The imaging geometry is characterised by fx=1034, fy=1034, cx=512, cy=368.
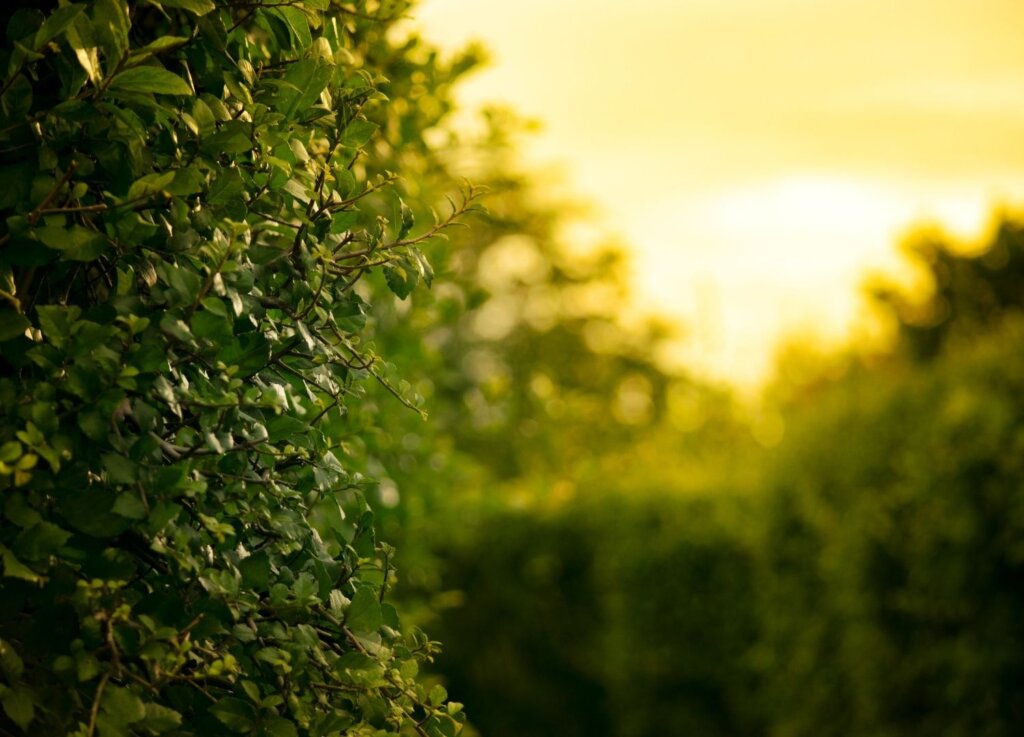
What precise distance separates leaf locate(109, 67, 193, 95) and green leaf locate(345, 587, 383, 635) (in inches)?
33.6

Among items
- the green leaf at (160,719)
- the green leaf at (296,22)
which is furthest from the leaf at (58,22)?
the green leaf at (160,719)

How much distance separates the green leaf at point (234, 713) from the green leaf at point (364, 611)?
0.72ft

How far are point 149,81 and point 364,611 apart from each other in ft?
2.99

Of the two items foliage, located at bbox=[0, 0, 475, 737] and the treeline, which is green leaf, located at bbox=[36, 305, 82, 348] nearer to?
foliage, located at bbox=[0, 0, 475, 737]

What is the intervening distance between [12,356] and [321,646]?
690 millimetres

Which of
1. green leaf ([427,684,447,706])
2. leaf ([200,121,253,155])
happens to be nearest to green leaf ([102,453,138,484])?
leaf ([200,121,253,155])

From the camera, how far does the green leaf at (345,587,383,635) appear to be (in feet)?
5.75

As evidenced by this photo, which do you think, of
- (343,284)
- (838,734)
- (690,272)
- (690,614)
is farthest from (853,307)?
(343,284)

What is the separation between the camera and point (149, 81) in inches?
59.7

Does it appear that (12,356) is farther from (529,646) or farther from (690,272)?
(690,272)

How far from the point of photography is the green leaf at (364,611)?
175 cm

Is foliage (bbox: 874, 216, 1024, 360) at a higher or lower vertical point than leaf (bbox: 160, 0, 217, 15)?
higher

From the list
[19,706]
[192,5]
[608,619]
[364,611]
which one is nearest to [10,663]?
[19,706]

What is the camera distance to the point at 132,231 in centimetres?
155
